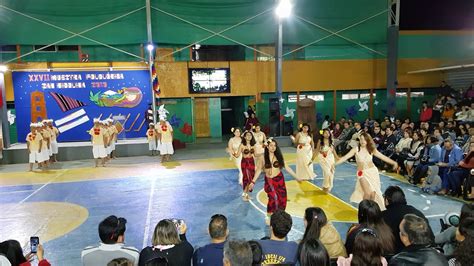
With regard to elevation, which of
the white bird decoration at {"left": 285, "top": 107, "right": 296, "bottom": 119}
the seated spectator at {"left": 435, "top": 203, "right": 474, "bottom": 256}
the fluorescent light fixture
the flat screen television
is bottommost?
the seated spectator at {"left": 435, "top": 203, "right": 474, "bottom": 256}

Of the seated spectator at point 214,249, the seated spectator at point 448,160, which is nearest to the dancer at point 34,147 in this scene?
the seated spectator at point 214,249

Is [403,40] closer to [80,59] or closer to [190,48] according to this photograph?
[190,48]

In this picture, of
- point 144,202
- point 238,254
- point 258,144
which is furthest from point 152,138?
point 238,254

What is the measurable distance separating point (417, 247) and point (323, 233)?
1061 mm

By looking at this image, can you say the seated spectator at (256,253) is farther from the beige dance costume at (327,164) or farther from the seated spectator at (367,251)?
the beige dance costume at (327,164)

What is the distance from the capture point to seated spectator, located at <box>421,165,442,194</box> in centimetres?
894

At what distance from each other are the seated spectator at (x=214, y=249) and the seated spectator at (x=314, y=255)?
821mm

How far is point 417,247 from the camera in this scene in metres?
3.17

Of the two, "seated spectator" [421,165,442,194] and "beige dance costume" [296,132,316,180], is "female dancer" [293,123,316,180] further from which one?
"seated spectator" [421,165,442,194]

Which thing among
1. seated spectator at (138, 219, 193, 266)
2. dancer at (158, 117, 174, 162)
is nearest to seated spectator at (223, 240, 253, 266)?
seated spectator at (138, 219, 193, 266)

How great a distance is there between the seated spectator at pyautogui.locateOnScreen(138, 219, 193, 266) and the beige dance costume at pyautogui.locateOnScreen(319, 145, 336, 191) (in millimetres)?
6303

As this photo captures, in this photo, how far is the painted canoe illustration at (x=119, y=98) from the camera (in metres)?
16.6

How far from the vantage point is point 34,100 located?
16.0 metres

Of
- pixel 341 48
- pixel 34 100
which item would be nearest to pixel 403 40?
pixel 341 48
